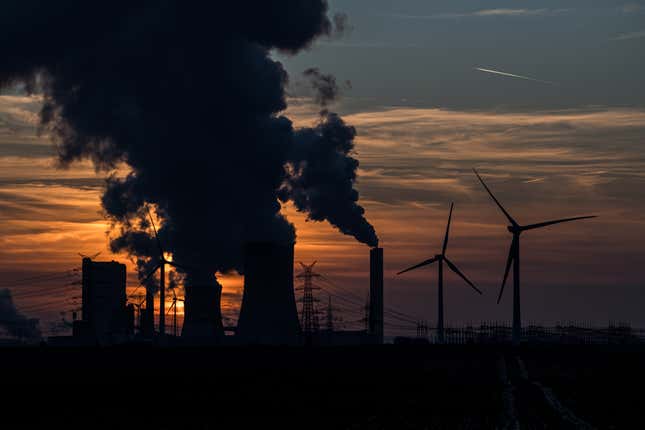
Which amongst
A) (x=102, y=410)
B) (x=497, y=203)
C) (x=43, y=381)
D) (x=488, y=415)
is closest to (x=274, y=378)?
(x=43, y=381)

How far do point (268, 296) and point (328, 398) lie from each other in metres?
117

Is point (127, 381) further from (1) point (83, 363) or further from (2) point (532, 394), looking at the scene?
(1) point (83, 363)

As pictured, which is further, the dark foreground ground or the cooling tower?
the cooling tower

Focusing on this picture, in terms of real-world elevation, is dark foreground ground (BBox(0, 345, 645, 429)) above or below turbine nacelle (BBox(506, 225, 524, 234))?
below

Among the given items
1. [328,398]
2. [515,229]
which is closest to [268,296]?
[515,229]

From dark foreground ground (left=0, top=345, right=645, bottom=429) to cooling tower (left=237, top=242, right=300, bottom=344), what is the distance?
69.1 m

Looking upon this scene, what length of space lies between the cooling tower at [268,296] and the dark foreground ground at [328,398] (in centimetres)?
6906

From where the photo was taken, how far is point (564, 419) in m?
48.3

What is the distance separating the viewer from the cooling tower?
182 m

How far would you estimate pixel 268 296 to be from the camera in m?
182

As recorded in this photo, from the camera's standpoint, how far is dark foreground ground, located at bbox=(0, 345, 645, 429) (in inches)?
1891

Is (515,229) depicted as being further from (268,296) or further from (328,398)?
(328,398)

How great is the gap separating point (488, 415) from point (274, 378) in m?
42.0

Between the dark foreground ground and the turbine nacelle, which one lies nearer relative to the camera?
the dark foreground ground
